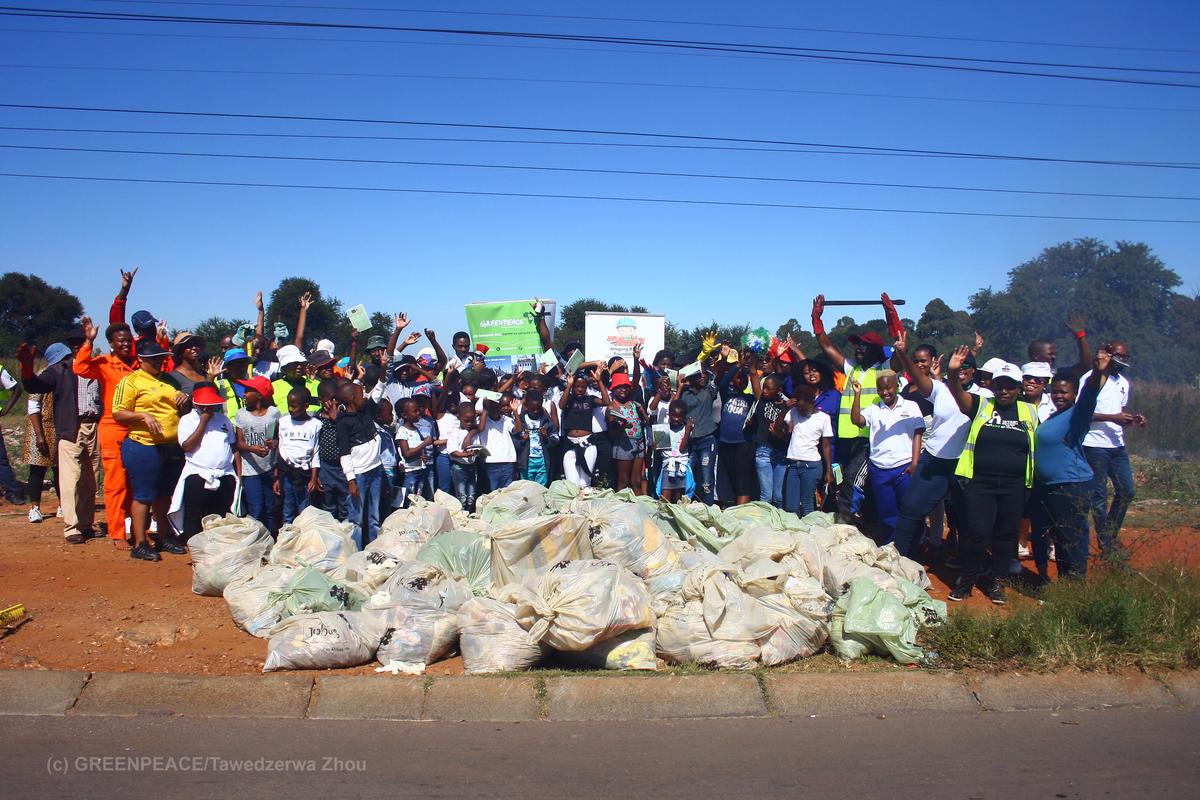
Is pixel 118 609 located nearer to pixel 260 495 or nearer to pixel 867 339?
pixel 260 495

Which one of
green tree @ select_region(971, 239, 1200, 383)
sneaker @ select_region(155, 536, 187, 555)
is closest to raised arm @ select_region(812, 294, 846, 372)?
sneaker @ select_region(155, 536, 187, 555)

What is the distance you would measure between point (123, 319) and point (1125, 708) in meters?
8.30

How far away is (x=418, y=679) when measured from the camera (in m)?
5.06

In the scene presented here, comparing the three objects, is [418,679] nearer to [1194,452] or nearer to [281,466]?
[281,466]

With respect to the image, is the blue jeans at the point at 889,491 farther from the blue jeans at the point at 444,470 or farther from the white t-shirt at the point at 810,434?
the blue jeans at the point at 444,470

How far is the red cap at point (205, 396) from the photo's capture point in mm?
7438

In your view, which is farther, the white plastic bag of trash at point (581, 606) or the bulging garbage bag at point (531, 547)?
the bulging garbage bag at point (531, 547)

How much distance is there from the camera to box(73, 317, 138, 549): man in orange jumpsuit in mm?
7590

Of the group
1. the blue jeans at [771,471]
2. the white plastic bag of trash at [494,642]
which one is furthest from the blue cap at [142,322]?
the blue jeans at [771,471]

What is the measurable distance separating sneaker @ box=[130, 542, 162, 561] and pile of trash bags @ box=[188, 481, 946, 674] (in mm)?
859

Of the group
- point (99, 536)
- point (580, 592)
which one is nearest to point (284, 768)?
point (580, 592)

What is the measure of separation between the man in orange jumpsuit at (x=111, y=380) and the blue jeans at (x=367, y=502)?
1.95 metres

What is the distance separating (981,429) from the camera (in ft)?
22.3

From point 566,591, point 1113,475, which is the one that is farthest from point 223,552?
point 1113,475
